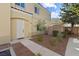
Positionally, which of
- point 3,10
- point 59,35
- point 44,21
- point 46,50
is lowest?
point 46,50

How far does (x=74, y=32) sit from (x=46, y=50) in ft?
1.66

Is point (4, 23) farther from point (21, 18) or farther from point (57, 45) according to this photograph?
point (57, 45)

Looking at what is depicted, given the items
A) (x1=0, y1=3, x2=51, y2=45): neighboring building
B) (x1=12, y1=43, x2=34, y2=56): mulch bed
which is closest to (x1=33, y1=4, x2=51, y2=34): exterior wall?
(x1=0, y1=3, x2=51, y2=45): neighboring building

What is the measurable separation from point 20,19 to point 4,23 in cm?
24

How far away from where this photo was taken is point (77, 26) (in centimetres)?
247

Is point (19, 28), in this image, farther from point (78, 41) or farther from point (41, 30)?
point (78, 41)

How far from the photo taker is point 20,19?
8.11 ft

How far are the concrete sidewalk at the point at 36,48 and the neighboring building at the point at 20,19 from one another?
0.09 m

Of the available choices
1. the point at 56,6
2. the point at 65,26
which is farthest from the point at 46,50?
the point at 56,6

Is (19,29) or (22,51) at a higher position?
(19,29)

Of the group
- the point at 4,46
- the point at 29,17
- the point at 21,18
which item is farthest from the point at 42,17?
the point at 4,46

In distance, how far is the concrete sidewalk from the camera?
8.07 feet

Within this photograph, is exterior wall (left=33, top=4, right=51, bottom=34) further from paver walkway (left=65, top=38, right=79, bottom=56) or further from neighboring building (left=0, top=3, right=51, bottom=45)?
paver walkway (left=65, top=38, right=79, bottom=56)

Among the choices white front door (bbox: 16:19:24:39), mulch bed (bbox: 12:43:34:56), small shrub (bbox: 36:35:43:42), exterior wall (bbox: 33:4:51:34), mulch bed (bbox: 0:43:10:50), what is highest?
exterior wall (bbox: 33:4:51:34)
